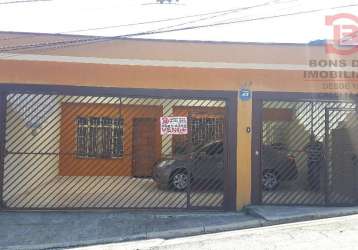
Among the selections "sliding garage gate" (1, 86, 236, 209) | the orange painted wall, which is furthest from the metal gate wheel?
the orange painted wall

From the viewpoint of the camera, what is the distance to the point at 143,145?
54.2 ft

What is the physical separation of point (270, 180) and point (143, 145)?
22.8 ft

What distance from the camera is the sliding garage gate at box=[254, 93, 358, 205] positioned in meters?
9.91

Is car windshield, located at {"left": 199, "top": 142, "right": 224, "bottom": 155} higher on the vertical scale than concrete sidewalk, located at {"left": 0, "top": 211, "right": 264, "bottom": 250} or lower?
higher

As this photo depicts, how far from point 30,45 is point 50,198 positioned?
12.4 ft

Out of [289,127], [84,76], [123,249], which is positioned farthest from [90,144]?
[123,249]

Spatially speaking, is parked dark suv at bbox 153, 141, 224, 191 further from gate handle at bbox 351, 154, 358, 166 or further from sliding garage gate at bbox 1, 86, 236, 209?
gate handle at bbox 351, 154, 358, 166

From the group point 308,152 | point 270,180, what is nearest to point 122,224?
point 270,180

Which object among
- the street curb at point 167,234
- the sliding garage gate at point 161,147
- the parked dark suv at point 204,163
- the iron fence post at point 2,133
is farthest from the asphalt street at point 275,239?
the iron fence post at point 2,133

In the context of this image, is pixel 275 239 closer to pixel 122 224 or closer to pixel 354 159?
pixel 122 224

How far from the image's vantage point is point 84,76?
31.5ft

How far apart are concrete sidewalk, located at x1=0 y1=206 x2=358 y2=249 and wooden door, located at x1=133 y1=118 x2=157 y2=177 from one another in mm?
6494

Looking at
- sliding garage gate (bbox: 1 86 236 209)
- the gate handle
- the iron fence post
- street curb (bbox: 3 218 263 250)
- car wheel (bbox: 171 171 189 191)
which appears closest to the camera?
street curb (bbox: 3 218 263 250)

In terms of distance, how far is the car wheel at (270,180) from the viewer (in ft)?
34.2
